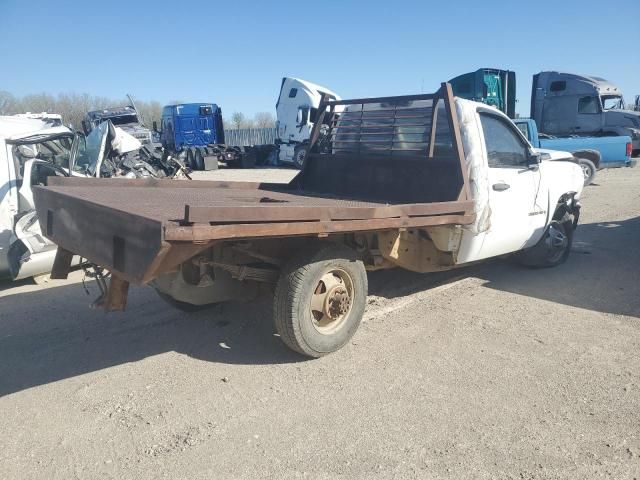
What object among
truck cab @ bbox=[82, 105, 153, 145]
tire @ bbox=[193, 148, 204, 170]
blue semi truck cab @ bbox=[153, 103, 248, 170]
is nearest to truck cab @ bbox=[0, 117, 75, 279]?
truck cab @ bbox=[82, 105, 153, 145]

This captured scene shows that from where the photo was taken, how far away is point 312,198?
527 cm

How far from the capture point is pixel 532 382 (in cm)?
360

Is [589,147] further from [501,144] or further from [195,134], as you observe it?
[195,134]

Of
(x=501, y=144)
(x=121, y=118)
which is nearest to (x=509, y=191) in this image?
(x=501, y=144)

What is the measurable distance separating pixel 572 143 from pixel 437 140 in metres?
10.6

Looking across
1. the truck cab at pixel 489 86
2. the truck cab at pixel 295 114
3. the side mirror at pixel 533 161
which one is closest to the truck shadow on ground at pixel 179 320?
the side mirror at pixel 533 161

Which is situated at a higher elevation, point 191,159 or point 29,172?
point 191,159

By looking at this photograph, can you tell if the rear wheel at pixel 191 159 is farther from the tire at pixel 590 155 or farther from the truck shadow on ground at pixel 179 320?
the truck shadow on ground at pixel 179 320

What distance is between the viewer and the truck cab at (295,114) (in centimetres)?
2234

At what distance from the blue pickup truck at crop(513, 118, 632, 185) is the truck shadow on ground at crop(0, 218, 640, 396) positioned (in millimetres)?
7399

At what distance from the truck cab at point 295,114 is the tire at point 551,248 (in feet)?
52.6

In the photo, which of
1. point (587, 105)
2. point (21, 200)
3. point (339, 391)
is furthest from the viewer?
point (587, 105)

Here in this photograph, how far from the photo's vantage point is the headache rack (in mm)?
2779

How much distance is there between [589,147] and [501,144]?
10.5 metres
